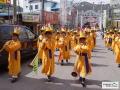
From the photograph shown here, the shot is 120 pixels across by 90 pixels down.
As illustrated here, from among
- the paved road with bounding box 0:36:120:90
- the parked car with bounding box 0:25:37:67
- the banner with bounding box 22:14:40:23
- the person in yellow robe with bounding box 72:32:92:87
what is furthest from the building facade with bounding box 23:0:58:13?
the person in yellow robe with bounding box 72:32:92:87

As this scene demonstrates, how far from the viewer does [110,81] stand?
38.9 ft

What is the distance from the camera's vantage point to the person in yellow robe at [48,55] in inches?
462

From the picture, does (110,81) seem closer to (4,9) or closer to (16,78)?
(16,78)

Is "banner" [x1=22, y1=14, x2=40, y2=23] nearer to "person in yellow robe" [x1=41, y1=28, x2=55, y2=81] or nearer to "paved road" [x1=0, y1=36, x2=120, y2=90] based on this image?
"paved road" [x1=0, y1=36, x2=120, y2=90]

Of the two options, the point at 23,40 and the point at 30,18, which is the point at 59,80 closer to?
the point at 23,40

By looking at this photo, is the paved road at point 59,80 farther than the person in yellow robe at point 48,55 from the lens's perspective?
No

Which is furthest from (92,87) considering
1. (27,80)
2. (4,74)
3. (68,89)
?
(4,74)

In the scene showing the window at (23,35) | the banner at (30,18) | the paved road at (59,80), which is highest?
the banner at (30,18)

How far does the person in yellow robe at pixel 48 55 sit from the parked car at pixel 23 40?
1.85m

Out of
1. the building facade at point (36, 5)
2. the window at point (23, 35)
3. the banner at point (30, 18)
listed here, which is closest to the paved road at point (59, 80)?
the window at point (23, 35)

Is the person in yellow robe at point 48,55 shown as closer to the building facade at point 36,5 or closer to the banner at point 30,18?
the banner at point 30,18

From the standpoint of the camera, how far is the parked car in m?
13.2

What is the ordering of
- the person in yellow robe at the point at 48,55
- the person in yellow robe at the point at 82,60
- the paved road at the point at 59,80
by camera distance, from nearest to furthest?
the paved road at the point at 59,80, the person in yellow robe at the point at 82,60, the person in yellow robe at the point at 48,55

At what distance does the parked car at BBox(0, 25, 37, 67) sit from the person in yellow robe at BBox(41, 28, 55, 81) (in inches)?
72.8
